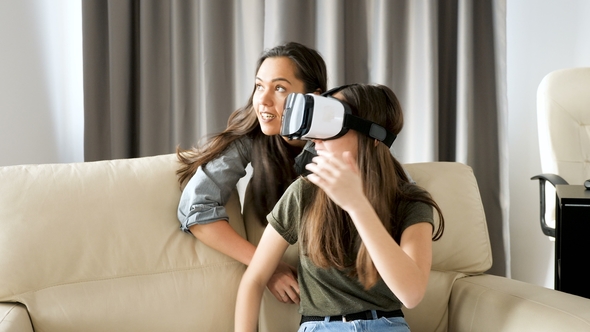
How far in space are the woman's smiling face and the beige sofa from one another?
27 cm

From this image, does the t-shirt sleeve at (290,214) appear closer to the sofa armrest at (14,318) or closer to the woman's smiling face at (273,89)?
the woman's smiling face at (273,89)

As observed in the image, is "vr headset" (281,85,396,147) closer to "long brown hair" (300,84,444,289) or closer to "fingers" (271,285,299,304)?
"long brown hair" (300,84,444,289)

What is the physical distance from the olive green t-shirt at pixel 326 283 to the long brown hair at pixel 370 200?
3 centimetres

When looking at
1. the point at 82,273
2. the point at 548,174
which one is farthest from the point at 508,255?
the point at 82,273

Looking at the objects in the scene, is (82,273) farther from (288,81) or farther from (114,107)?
(114,107)

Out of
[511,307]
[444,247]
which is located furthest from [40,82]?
[511,307]

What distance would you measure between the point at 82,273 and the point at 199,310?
324 mm

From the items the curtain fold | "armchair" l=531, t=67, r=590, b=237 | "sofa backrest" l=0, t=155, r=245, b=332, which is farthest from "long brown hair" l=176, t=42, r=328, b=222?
"armchair" l=531, t=67, r=590, b=237

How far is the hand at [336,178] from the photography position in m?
1.13

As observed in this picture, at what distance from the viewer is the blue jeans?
1.40m

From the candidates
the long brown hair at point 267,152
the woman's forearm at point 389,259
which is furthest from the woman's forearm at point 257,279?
the woman's forearm at point 389,259

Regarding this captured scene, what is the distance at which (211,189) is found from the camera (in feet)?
5.40

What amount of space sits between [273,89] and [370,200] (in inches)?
20.5

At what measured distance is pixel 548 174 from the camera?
7.33 feet
